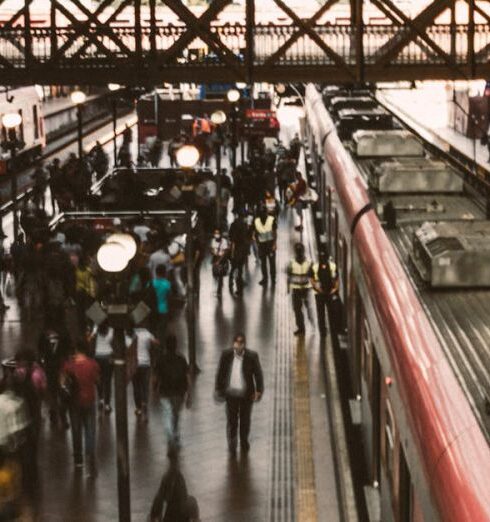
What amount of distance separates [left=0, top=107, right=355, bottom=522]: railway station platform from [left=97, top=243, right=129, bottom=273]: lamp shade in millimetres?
3550

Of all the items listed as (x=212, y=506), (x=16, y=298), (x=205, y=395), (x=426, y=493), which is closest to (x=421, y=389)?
(x=426, y=493)

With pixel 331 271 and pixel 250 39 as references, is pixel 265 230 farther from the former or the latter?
pixel 250 39

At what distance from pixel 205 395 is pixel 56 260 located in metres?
4.49

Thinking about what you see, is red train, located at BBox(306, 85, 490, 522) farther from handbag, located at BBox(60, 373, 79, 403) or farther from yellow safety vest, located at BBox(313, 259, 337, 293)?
yellow safety vest, located at BBox(313, 259, 337, 293)

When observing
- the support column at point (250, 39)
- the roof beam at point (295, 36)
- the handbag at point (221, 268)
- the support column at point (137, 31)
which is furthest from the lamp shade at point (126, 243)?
the handbag at point (221, 268)

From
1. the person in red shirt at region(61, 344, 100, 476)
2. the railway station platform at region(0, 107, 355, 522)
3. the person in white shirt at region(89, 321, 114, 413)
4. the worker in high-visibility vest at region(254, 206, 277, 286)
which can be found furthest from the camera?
the worker in high-visibility vest at region(254, 206, 277, 286)

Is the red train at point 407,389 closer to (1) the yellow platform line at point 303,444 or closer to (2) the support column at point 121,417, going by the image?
(1) the yellow platform line at point 303,444

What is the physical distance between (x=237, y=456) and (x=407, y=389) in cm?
756

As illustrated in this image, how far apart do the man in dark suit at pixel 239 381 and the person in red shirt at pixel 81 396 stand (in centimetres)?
147

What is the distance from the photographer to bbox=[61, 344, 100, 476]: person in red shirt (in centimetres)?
1469

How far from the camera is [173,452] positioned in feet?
39.0

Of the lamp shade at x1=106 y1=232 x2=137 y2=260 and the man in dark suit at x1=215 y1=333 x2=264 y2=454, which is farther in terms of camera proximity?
the man in dark suit at x1=215 y1=333 x2=264 y2=454

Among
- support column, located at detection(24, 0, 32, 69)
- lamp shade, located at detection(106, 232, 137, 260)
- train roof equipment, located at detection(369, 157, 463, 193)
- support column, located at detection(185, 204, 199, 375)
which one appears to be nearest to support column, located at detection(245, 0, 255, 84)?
support column, located at detection(185, 204, 199, 375)

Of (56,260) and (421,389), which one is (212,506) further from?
(56,260)
